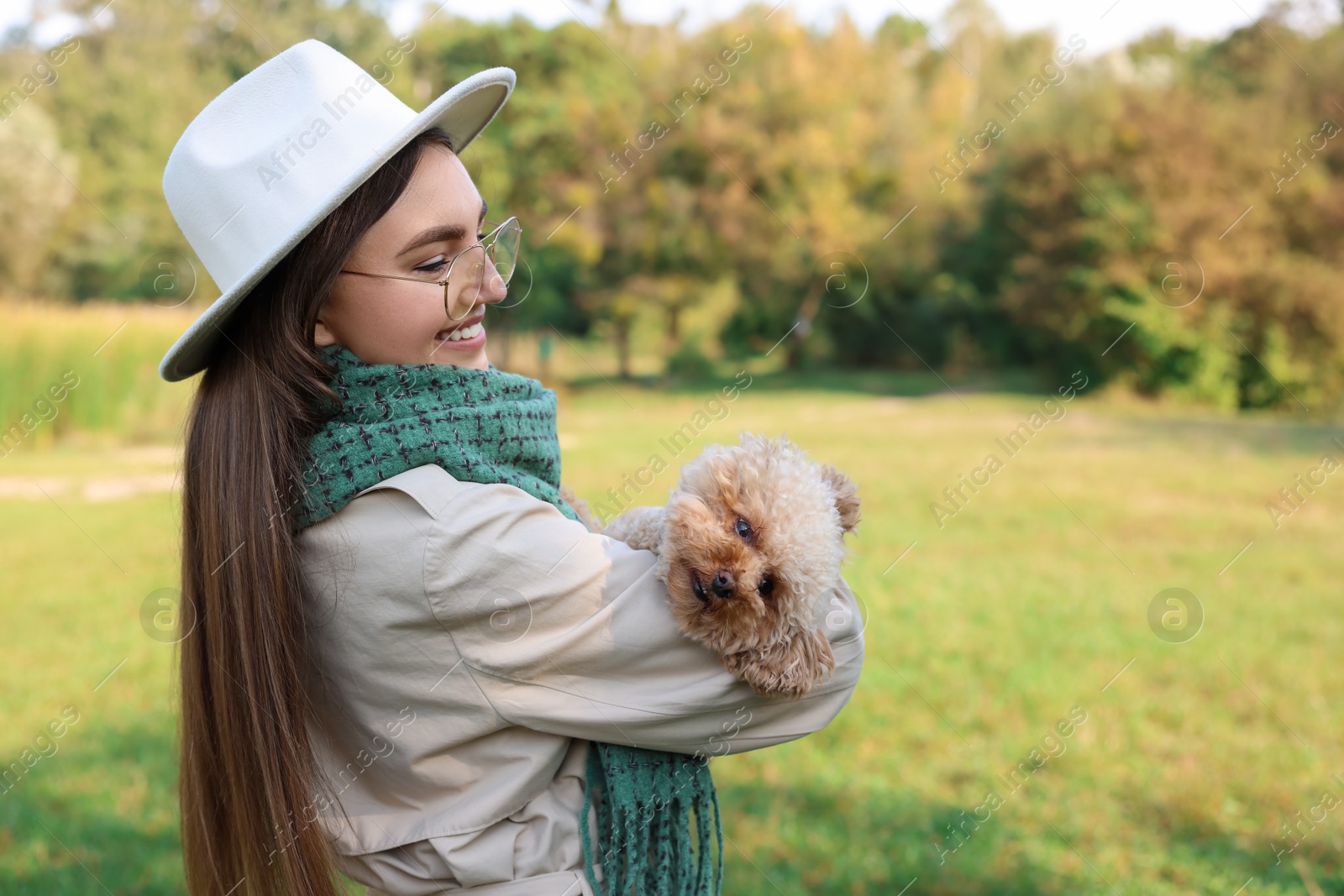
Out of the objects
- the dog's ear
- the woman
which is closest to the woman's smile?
the woman

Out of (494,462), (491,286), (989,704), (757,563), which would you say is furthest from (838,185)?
(757,563)

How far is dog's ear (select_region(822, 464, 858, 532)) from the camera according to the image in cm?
155

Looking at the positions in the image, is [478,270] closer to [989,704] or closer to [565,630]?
[565,630]

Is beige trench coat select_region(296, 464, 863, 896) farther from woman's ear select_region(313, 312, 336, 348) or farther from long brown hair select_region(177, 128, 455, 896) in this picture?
woman's ear select_region(313, 312, 336, 348)

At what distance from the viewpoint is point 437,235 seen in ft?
5.06

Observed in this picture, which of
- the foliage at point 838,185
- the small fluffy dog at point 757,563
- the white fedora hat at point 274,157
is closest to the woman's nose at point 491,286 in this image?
the white fedora hat at point 274,157

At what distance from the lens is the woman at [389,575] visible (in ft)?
4.66

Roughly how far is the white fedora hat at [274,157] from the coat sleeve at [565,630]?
0.46 meters

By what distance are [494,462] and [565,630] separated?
0.94 feet

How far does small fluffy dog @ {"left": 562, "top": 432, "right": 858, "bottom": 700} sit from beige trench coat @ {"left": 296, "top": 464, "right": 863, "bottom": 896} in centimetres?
5

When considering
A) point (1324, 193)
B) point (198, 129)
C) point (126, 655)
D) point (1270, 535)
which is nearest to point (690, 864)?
point (198, 129)

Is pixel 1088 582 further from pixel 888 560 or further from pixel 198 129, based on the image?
pixel 198 129

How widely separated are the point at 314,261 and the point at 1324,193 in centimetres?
2168

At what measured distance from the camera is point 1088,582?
7438mm
